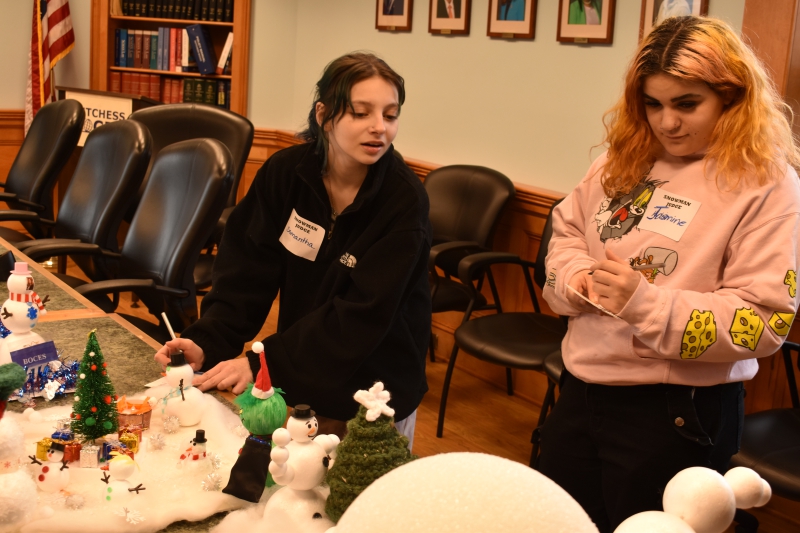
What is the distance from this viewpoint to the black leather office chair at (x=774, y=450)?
192 cm

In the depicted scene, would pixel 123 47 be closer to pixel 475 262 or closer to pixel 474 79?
pixel 474 79

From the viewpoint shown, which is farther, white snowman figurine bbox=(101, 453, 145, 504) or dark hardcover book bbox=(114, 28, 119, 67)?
dark hardcover book bbox=(114, 28, 119, 67)

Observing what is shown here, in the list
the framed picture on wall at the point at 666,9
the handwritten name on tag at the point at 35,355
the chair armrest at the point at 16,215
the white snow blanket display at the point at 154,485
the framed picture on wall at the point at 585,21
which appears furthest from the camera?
the framed picture on wall at the point at 585,21

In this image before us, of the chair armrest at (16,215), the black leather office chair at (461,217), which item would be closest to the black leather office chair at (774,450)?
the black leather office chair at (461,217)

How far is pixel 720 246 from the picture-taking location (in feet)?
4.32

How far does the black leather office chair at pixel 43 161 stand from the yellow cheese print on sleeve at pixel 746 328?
3172 millimetres

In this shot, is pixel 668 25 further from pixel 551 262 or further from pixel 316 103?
pixel 316 103

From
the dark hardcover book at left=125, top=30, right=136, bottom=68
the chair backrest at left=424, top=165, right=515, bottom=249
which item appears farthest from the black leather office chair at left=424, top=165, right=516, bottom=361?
the dark hardcover book at left=125, top=30, right=136, bottom=68

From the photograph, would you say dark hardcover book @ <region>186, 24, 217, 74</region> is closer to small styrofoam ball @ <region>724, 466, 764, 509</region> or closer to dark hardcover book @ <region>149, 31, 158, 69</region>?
dark hardcover book @ <region>149, 31, 158, 69</region>

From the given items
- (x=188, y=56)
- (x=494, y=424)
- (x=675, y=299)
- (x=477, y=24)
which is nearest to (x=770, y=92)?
(x=675, y=299)

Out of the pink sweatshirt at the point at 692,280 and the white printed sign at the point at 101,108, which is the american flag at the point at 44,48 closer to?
the white printed sign at the point at 101,108

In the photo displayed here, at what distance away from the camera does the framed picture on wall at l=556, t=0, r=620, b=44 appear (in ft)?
11.3

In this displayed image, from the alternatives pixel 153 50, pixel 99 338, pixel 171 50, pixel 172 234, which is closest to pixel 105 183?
pixel 172 234

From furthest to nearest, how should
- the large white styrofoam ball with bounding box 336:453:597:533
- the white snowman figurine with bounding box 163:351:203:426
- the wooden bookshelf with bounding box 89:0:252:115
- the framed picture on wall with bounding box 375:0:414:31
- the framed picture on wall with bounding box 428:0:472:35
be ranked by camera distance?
the wooden bookshelf with bounding box 89:0:252:115
the framed picture on wall with bounding box 375:0:414:31
the framed picture on wall with bounding box 428:0:472:35
the white snowman figurine with bounding box 163:351:203:426
the large white styrofoam ball with bounding box 336:453:597:533
